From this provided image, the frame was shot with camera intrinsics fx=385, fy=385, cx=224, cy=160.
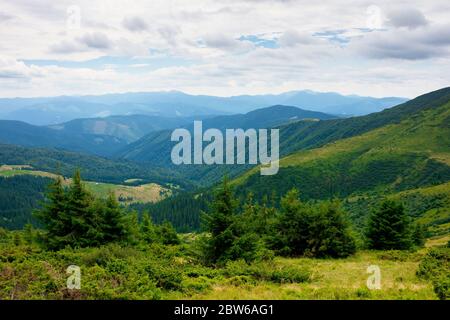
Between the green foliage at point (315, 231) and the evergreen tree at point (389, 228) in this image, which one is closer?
the green foliage at point (315, 231)

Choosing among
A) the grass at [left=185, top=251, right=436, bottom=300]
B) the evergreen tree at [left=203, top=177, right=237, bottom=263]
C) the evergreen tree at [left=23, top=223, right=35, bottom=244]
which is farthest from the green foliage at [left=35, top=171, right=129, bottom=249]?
the grass at [left=185, top=251, right=436, bottom=300]

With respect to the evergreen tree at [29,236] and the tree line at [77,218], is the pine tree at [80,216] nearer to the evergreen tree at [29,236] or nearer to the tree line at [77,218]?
the tree line at [77,218]

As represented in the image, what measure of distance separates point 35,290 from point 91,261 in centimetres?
732

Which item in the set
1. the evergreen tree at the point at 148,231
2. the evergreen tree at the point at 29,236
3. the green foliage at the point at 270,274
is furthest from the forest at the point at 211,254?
the evergreen tree at the point at 29,236

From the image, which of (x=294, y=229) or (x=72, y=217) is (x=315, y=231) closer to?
(x=294, y=229)

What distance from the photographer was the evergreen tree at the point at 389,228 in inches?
1735

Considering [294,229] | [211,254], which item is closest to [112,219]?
[211,254]

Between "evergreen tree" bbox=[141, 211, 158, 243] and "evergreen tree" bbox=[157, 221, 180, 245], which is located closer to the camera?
"evergreen tree" bbox=[141, 211, 158, 243]

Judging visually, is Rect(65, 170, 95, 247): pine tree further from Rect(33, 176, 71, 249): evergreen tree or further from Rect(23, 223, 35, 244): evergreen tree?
Rect(23, 223, 35, 244): evergreen tree

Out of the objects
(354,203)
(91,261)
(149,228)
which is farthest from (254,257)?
(354,203)

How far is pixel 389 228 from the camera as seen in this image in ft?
145

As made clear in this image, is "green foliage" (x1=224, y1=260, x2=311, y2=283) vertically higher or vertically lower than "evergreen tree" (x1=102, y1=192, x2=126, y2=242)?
lower

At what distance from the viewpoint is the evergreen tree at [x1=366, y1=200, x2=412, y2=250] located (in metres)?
44.1
